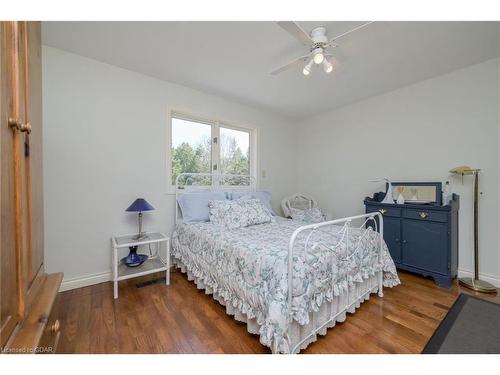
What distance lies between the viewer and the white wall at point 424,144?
229 centimetres

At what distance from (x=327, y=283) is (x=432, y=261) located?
1.68 metres

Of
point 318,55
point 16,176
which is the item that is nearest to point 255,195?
point 318,55

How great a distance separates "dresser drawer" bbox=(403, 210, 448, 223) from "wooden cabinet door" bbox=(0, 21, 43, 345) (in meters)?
3.18

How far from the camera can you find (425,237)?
7.90ft

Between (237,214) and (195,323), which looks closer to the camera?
(195,323)

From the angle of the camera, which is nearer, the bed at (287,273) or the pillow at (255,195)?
the bed at (287,273)

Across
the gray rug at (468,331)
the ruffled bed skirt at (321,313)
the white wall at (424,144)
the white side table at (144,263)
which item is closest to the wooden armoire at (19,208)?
the ruffled bed skirt at (321,313)

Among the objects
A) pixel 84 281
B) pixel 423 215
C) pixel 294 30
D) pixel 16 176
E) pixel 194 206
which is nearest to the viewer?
pixel 16 176

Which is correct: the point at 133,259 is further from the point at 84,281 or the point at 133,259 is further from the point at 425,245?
the point at 425,245

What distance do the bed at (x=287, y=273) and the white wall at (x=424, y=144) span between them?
132 centimetres

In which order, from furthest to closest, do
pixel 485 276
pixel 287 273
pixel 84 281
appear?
pixel 485 276 → pixel 84 281 → pixel 287 273

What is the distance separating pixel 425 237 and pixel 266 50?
2.64 m

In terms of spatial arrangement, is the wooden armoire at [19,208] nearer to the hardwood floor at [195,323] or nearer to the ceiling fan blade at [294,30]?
the hardwood floor at [195,323]

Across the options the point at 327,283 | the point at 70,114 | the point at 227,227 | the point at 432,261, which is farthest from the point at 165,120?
the point at 432,261
